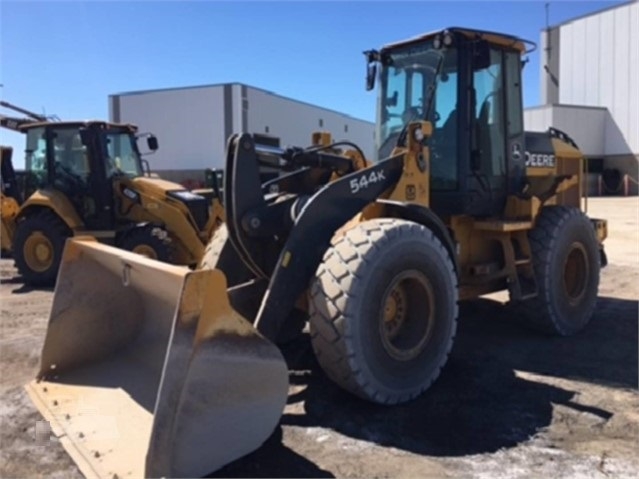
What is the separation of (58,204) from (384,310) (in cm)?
698

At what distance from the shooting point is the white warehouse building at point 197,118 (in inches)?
1128

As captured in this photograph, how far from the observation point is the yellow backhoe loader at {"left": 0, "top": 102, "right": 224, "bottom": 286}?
935 cm

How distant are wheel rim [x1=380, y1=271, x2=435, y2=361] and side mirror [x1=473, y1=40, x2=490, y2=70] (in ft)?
6.78

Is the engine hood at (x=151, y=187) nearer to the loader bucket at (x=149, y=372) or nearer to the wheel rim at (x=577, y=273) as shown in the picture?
the loader bucket at (x=149, y=372)

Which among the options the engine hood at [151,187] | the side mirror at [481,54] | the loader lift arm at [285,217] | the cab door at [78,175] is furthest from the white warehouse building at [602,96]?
the loader lift arm at [285,217]

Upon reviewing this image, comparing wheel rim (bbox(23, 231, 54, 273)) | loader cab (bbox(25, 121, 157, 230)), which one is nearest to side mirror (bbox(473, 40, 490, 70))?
loader cab (bbox(25, 121, 157, 230))

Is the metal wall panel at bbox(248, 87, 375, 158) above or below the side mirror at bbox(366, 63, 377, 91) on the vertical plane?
above

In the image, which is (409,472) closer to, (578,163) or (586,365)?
(586,365)

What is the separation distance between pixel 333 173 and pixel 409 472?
2520 mm

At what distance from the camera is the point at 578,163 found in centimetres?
697

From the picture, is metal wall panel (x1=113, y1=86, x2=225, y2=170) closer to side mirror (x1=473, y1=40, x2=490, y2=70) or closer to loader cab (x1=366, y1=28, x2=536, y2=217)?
loader cab (x1=366, y1=28, x2=536, y2=217)

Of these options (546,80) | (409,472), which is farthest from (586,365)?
(546,80)

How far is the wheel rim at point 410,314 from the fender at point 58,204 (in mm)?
6553

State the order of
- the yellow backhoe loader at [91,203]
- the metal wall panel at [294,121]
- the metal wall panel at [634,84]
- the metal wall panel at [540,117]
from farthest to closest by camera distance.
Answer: the metal wall panel at [294,121] < the metal wall panel at [540,117] < the metal wall panel at [634,84] < the yellow backhoe loader at [91,203]
